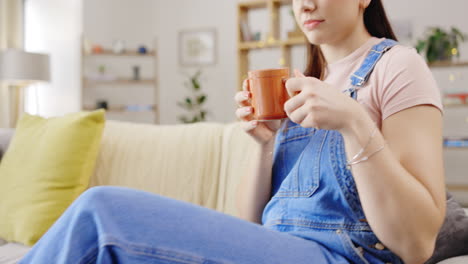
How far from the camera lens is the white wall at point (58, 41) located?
5508 millimetres

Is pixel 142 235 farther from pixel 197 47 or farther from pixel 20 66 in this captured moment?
pixel 197 47

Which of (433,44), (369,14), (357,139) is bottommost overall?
(357,139)

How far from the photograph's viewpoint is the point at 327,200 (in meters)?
0.86

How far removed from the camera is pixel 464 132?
14.3 ft

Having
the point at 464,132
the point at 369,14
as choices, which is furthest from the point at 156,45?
the point at 369,14

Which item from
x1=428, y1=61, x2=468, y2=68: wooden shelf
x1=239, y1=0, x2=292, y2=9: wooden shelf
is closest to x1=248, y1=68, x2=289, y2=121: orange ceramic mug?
x1=428, y1=61, x2=468, y2=68: wooden shelf

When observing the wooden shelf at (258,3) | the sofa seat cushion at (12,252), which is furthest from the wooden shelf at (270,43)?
the sofa seat cushion at (12,252)

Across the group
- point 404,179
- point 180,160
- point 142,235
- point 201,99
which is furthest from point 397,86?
point 201,99

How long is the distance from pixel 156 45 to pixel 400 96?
5.20 metres

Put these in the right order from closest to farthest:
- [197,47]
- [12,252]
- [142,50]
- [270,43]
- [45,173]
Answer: [12,252], [45,173], [270,43], [142,50], [197,47]

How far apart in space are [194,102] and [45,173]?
4.32m

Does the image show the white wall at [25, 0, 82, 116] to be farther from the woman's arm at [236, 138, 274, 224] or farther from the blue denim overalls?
the blue denim overalls

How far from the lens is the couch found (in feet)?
5.21

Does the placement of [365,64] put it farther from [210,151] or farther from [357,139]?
[210,151]
